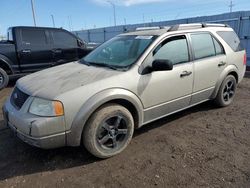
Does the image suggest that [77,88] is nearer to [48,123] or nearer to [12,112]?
[48,123]

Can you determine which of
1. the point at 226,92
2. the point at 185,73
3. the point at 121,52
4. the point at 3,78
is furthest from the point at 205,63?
the point at 3,78

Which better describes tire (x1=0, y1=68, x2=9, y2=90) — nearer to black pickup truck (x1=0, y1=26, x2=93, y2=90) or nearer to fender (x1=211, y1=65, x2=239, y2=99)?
black pickup truck (x1=0, y1=26, x2=93, y2=90)

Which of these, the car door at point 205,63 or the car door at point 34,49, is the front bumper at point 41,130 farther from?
the car door at point 34,49

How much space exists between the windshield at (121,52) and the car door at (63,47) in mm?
4170

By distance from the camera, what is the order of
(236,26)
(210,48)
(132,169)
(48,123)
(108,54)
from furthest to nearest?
(236,26) → (210,48) → (108,54) → (132,169) → (48,123)

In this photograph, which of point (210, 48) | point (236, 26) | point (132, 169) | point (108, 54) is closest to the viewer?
point (132, 169)

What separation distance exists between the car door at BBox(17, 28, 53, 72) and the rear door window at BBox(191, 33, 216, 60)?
536 centimetres

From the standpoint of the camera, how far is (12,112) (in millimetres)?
2914

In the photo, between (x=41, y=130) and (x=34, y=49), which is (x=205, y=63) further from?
(x=34, y=49)

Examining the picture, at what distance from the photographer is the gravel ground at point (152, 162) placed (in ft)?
8.64

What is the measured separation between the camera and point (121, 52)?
12.2 ft

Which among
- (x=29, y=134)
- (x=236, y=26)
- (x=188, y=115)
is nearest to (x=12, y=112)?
(x=29, y=134)

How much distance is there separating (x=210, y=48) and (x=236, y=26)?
25.0ft

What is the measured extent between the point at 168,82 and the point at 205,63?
1.04 meters
